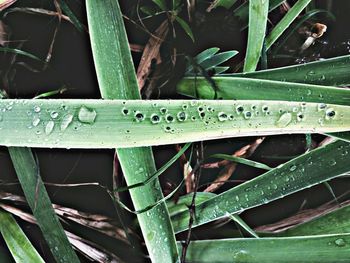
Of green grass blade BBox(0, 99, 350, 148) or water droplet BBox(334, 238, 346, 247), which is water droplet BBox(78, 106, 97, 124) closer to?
green grass blade BBox(0, 99, 350, 148)

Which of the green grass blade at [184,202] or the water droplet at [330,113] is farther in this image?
the green grass blade at [184,202]

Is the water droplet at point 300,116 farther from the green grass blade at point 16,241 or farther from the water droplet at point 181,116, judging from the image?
the green grass blade at point 16,241

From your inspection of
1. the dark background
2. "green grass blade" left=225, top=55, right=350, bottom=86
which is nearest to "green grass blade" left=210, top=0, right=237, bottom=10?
the dark background

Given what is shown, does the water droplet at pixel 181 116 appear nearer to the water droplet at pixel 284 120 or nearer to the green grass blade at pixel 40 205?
the water droplet at pixel 284 120

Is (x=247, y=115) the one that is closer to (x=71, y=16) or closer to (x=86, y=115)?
(x=86, y=115)

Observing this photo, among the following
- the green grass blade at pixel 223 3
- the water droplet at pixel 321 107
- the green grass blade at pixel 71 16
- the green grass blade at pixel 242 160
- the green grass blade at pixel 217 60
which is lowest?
the green grass blade at pixel 242 160

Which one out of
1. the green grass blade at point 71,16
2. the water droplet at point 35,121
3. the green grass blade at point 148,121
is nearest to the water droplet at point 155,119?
the green grass blade at point 148,121

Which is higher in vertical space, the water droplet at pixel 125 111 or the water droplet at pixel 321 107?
the water droplet at pixel 125 111
